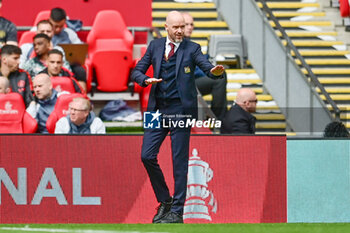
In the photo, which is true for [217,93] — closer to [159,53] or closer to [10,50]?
[10,50]

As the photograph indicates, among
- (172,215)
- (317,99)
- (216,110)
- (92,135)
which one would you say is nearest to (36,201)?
(92,135)

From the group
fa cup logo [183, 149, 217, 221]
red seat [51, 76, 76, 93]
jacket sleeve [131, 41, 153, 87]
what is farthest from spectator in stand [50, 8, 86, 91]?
jacket sleeve [131, 41, 153, 87]

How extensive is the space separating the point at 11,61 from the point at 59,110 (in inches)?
48.7

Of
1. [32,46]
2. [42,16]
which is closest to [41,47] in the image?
[32,46]

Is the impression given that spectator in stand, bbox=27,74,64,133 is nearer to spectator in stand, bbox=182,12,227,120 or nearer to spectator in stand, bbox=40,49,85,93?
spectator in stand, bbox=40,49,85,93

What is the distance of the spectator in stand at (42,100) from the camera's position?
11656 mm

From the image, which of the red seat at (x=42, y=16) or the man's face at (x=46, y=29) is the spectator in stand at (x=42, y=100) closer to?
the man's face at (x=46, y=29)

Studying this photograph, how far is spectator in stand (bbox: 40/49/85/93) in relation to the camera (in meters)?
12.5

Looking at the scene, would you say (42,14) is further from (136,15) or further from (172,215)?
(172,215)

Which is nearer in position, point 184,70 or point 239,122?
point 184,70

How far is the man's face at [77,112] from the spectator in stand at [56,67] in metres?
1.85

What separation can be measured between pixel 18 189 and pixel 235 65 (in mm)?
6230

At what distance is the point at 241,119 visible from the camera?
11.0 m

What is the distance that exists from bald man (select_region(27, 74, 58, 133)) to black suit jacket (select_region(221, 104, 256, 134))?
86.8 inches
